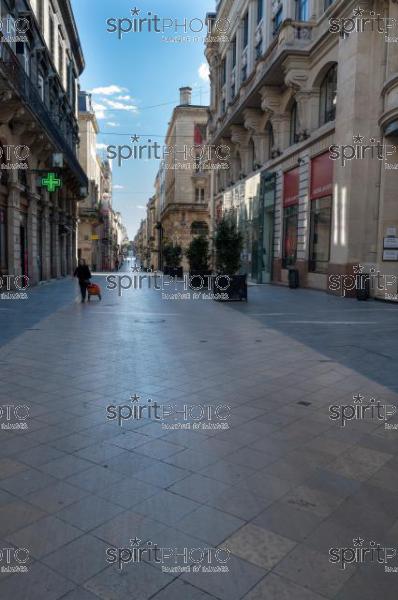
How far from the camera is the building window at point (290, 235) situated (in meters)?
24.3

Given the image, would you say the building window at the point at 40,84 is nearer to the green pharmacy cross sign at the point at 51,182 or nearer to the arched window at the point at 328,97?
the green pharmacy cross sign at the point at 51,182

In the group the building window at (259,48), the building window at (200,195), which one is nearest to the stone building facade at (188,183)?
the building window at (200,195)

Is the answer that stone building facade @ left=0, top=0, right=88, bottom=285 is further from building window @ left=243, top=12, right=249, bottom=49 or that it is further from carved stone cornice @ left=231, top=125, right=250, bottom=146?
building window @ left=243, top=12, right=249, bottom=49

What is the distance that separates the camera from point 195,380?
21.3ft

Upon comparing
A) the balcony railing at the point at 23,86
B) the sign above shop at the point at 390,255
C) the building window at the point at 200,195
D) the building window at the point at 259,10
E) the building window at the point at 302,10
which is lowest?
the sign above shop at the point at 390,255

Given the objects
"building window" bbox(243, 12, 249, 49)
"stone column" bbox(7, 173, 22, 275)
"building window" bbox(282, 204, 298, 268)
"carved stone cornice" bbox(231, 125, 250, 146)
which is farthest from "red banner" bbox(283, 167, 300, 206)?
"building window" bbox(243, 12, 249, 49)

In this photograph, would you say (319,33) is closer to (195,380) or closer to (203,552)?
(195,380)

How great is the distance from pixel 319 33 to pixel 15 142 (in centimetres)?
1422

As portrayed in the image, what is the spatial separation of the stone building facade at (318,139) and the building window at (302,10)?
4 centimetres

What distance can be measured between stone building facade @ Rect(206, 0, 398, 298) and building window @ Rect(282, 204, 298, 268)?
57 mm

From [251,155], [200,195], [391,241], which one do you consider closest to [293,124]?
[251,155]

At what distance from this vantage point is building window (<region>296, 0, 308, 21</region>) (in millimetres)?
22969

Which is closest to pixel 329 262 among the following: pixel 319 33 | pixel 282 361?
pixel 319 33

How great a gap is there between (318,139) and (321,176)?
1681 mm
